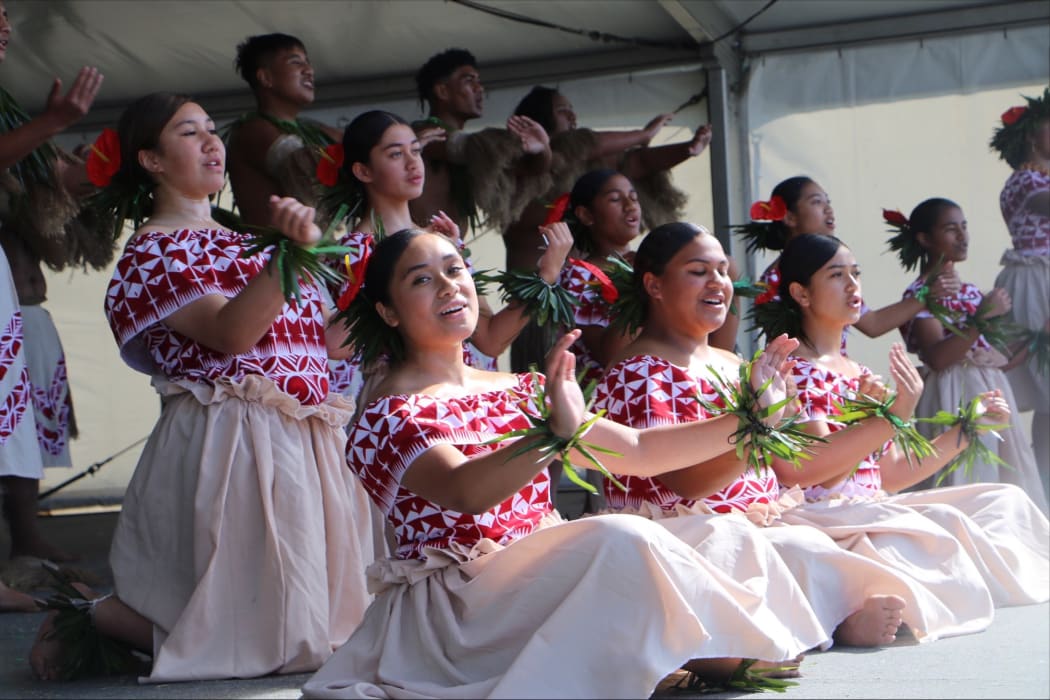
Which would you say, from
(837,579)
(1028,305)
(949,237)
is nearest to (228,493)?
(837,579)

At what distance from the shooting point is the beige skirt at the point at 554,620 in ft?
7.50

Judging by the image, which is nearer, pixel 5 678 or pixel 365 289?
pixel 365 289

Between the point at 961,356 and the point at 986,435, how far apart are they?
0.32 m

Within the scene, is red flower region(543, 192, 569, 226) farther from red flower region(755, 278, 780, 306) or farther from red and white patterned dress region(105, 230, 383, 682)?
red and white patterned dress region(105, 230, 383, 682)

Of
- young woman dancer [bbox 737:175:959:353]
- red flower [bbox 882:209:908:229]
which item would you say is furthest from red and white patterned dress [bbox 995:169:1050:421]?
young woman dancer [bbox 737:175:959:353]

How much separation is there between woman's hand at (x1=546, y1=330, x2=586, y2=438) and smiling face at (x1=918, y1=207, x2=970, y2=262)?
3.54 m

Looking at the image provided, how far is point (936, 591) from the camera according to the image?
321cm

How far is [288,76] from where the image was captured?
5074 mm

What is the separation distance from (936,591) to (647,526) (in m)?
1.12

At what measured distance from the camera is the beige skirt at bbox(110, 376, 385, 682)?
301cm

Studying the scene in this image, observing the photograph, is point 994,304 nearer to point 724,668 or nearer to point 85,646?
point 724,668

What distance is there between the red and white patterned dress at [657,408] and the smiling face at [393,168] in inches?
40.6

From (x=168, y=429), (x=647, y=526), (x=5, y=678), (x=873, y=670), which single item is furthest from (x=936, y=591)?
(x=5, y=678)

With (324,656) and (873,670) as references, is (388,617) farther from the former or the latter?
(873,670)
